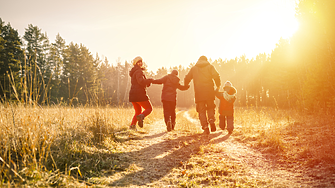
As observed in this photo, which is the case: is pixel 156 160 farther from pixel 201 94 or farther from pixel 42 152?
pixel 201 94

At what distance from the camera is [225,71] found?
190ft

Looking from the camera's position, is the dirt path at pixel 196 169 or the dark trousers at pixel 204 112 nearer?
the dirt path at pixel 196 169

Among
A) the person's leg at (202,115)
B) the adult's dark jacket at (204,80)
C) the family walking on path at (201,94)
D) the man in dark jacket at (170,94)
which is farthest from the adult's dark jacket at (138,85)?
the person's leg at (202,115)

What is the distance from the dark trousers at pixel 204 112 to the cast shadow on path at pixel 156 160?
1278 millimetres

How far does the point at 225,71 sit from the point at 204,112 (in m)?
55.9

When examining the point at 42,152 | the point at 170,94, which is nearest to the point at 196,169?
the point at 42,152

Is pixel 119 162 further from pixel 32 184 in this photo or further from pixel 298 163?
pixel 298 163

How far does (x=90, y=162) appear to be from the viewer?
2.79 metres

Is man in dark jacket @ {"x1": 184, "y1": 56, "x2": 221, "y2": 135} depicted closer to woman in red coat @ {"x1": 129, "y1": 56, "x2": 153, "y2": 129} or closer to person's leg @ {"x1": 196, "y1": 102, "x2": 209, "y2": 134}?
person's leg @ {"x1": 196, "y1": 102, "x2": 209, "y2": 134}

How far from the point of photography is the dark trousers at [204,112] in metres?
5.77

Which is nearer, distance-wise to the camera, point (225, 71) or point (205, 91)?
point (205, 91)

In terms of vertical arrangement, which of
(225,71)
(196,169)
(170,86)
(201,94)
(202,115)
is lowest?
(196,169)

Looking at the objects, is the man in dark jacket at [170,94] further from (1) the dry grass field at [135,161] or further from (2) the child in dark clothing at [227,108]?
(1) the dry grass field at [135,161]

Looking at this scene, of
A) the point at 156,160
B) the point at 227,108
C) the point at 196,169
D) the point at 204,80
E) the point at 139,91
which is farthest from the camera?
the point at 227,108
